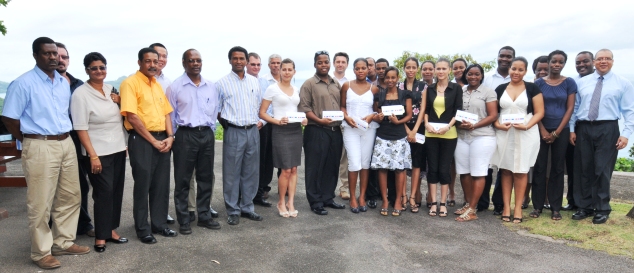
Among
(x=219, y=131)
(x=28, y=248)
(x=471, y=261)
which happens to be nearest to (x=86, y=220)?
(x=28, y=248)

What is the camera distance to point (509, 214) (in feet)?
20.5

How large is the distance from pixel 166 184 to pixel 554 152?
17.0 feet

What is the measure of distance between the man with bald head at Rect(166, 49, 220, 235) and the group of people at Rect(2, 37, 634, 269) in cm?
1

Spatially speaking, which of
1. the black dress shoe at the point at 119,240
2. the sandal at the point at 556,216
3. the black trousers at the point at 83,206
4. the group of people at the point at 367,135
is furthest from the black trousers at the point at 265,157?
the sandal at the point at 556,216

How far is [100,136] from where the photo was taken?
4684 millimetres

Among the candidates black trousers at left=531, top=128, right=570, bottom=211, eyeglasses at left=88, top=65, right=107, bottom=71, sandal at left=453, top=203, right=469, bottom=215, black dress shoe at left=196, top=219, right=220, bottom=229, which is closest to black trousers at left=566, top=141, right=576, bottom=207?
black trousers at left=531, top=128, right=570, bottom=211

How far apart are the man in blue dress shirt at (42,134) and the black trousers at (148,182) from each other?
63cm

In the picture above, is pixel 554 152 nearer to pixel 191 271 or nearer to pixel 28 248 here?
pixel 191 271

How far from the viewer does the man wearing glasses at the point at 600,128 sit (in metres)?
6.07

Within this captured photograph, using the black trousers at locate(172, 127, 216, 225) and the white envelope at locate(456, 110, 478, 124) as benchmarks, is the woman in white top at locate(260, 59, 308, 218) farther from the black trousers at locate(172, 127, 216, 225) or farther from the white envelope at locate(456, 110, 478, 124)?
the white envelope at locate(456, 110, 478, 124)

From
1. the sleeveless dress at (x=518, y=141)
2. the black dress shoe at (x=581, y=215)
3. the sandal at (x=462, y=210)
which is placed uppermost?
the sleeveless dress at (x=518, y=141)

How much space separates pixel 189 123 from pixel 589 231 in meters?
5.19

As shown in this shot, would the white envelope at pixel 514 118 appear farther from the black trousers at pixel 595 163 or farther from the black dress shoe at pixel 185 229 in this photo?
the black dress shoe at pixel 185 229

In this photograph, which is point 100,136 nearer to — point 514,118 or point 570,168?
point 514,118
